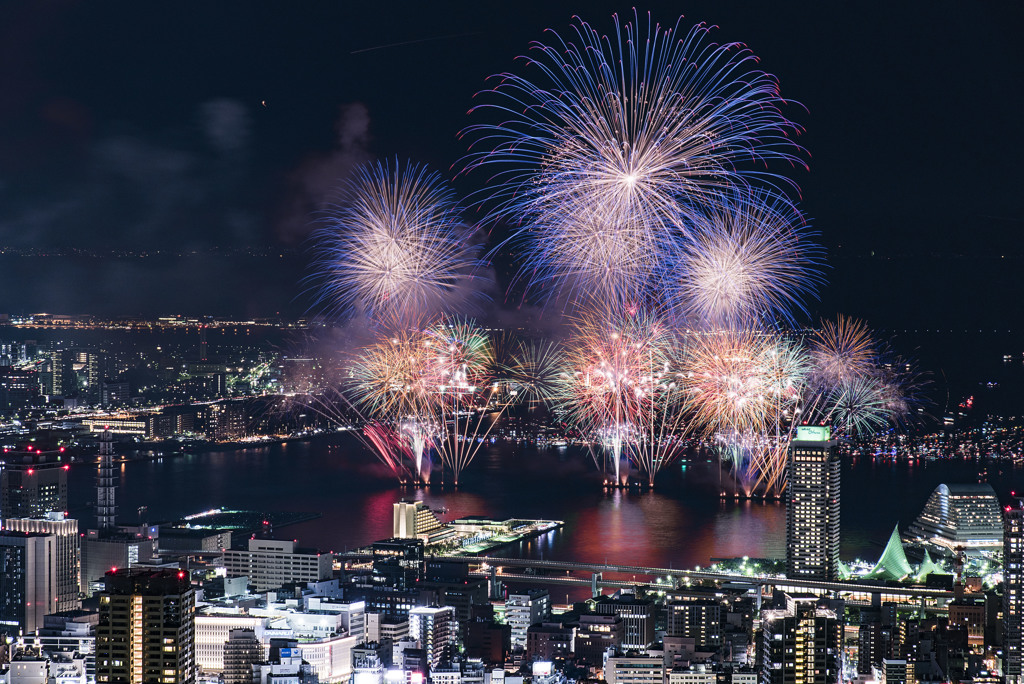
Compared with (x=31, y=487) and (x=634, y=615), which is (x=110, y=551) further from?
(x=634, y=615)

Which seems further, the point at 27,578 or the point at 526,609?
the point at 27,578

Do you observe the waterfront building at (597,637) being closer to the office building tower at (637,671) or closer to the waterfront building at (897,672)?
the office building tower at (637,671)

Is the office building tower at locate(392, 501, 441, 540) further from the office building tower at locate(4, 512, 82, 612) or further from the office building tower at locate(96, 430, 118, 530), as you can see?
the office building tower at locate(4, 512, 82, 612)

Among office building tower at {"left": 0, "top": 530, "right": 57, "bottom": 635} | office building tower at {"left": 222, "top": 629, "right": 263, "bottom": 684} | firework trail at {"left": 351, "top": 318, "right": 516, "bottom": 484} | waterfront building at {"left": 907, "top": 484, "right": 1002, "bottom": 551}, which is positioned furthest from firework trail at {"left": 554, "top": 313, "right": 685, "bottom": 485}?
office building tower at {"left": 222, "top": 629, "right": 263, "bottom": 684}

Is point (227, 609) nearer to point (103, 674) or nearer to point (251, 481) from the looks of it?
point (103, 674)

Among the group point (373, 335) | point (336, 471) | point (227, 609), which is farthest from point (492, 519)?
point (227, 609)

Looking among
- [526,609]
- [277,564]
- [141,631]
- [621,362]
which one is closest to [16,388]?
[277,564]
